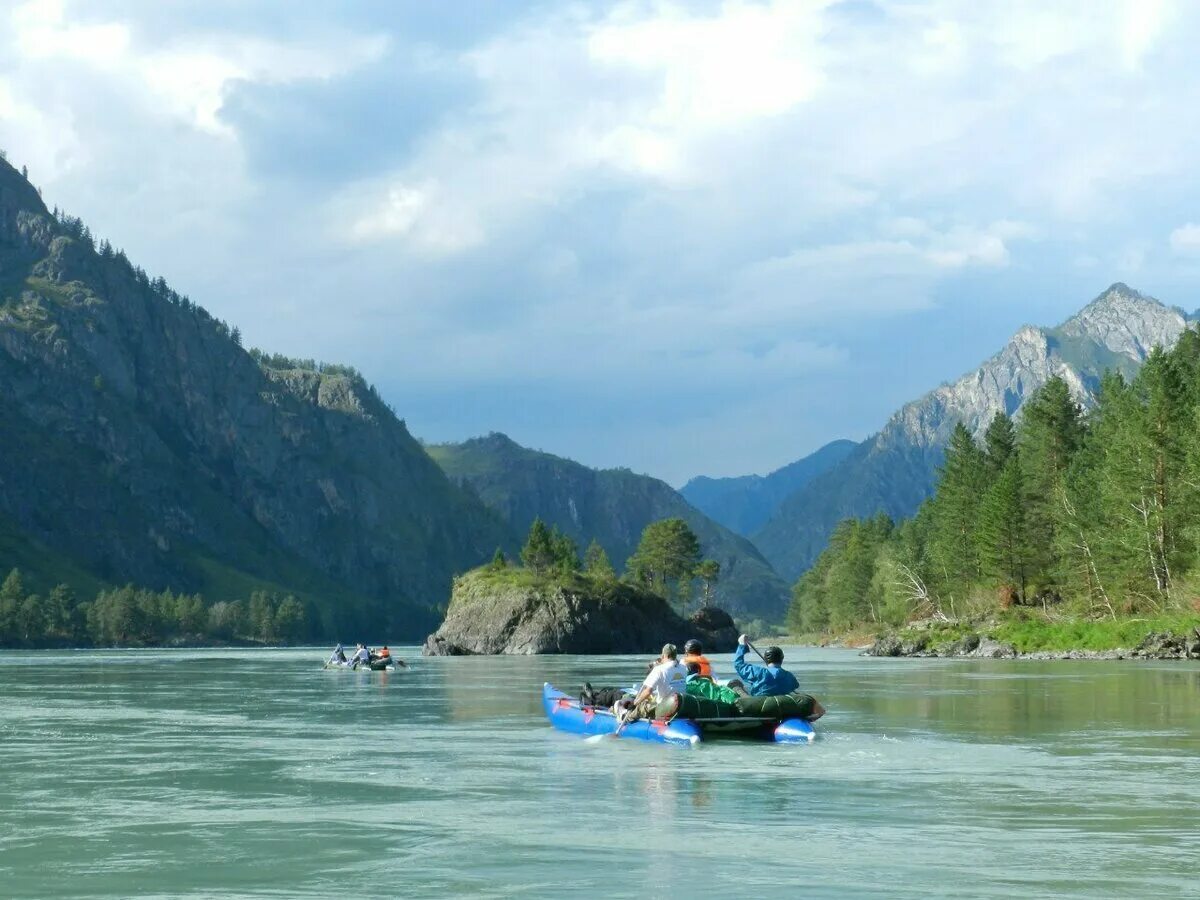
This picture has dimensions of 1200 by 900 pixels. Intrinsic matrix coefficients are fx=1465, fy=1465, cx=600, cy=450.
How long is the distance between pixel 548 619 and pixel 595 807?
14908 cm

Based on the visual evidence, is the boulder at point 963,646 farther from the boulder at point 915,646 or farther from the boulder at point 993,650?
the boulder at point 915,646

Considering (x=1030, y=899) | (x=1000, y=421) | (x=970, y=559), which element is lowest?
(x=1030, y=899)

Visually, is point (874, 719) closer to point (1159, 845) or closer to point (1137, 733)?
point (1137, 733)

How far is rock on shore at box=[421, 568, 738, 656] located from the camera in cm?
17325

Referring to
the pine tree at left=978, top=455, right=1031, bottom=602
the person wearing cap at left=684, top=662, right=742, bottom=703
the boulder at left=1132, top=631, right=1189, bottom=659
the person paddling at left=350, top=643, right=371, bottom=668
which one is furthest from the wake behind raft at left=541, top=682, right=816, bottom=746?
the pine tree at left=978, top=455, right=1031, bottom=602

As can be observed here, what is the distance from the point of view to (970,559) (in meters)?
151

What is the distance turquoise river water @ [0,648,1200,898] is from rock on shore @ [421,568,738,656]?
12408 cm

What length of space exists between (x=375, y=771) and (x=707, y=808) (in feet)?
30.2

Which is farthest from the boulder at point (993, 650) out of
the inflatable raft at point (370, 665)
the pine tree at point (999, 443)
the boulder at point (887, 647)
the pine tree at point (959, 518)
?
the pine tree at point (999, 443)

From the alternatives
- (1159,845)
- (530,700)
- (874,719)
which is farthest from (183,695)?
(1159,845)

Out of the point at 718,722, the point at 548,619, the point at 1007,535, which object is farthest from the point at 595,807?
the point at 548,619

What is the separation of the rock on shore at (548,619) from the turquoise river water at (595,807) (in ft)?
407

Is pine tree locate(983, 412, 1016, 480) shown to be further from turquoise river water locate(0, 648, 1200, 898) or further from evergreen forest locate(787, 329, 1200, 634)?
turquoise river water locate(0, 648, 1200, 898)

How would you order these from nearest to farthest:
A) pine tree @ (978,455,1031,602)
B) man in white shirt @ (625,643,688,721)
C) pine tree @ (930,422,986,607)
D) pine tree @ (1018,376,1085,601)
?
man in white shirt @ (625,643,688,721)
pine tree @ (978,455,1031,602)
pine tree @ (1018,376,1085,601)
pine tree @ (930,422,986,607)
